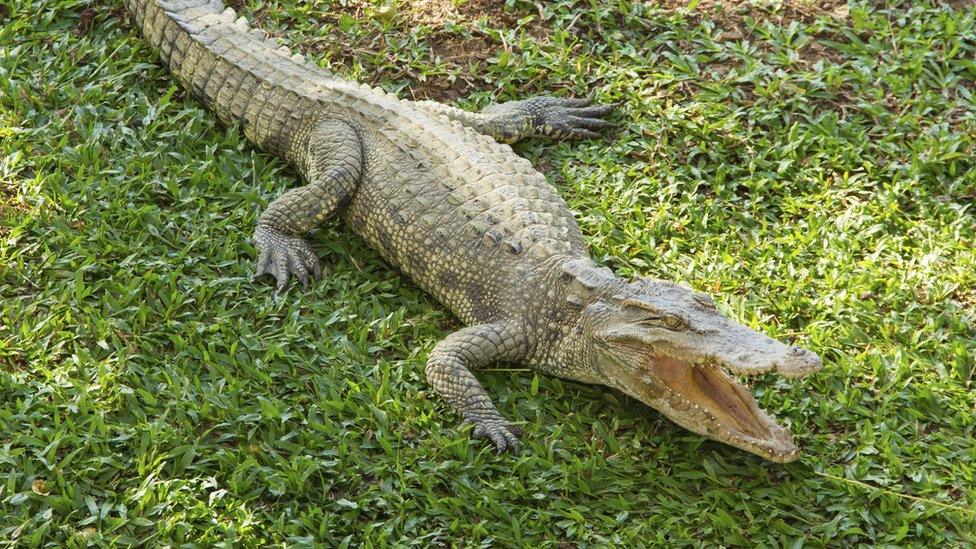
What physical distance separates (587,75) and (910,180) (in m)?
2.02

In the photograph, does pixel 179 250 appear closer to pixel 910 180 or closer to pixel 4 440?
pixel 4 440

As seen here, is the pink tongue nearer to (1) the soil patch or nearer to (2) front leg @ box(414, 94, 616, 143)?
(2) front leg @ box(414, 94, 616, 143)

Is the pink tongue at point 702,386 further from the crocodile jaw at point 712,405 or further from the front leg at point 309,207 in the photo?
the front leg at point 309,207

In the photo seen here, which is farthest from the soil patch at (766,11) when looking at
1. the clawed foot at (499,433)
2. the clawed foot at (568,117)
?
the clawed foot at (499,433)

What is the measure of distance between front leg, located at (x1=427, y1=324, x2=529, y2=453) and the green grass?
0.08 meters

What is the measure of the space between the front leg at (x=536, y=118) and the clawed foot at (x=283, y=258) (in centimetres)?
117

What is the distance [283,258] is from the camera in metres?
5.27

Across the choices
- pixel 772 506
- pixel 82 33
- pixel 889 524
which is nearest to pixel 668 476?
pixel 772 506

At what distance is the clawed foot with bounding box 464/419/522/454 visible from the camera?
4.55 m

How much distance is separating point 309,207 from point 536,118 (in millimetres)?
1558

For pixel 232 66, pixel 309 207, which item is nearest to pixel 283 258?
pixel 309 207

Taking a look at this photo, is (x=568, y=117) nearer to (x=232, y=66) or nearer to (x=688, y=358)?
(x=232, y=66)

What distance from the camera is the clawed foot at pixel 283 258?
5246mm

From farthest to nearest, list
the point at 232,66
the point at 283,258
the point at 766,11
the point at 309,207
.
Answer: the point at 766,11 → the point at 232,66 → the point at 309,207 → the point at 283,258
